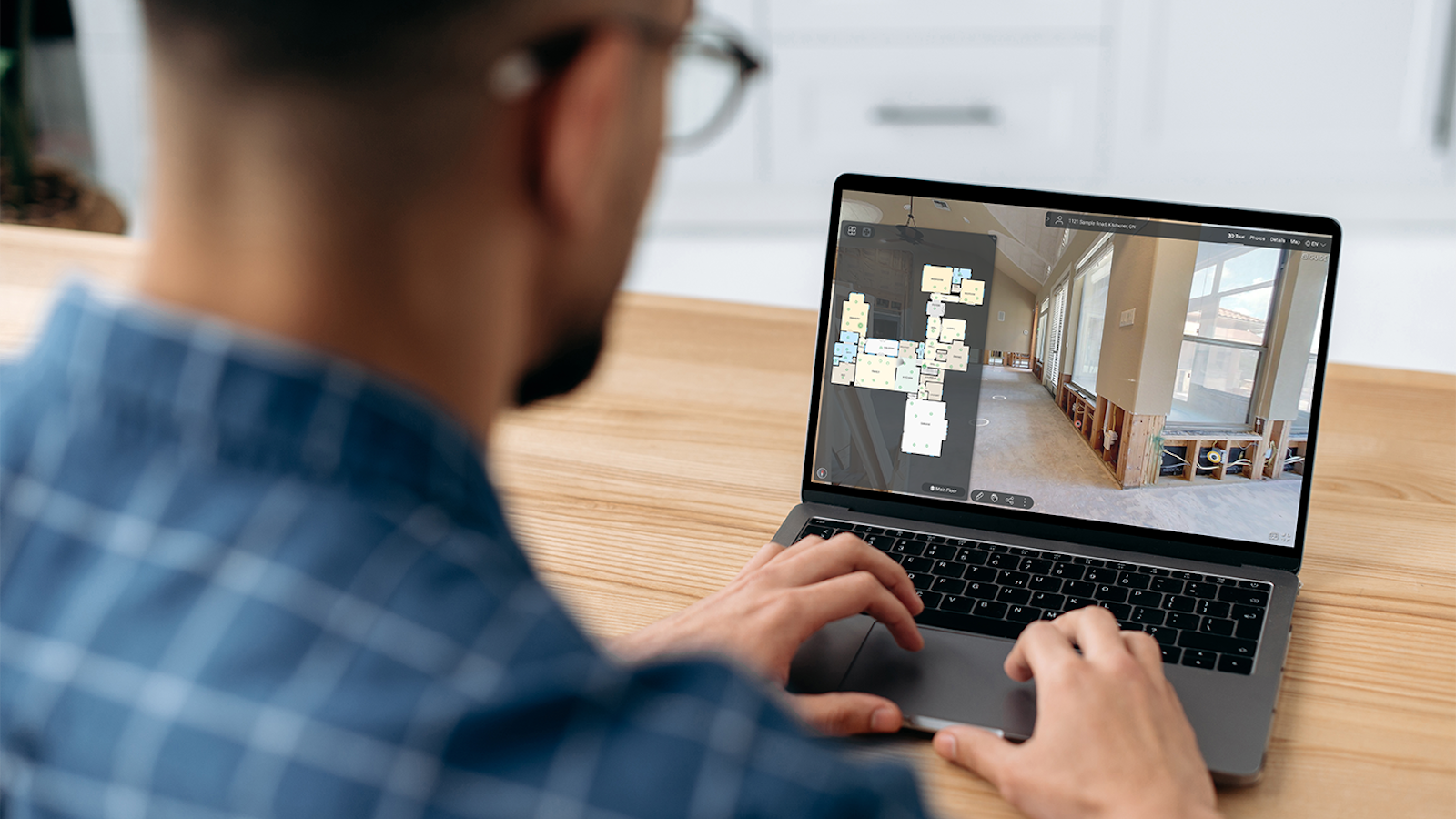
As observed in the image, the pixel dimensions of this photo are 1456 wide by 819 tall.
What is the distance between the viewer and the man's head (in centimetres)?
32

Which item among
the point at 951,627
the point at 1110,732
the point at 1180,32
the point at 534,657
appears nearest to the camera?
the point at 534,657

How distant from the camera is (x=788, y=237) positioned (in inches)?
97.5

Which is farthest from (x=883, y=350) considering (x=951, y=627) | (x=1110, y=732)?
(x=1110, y=732)

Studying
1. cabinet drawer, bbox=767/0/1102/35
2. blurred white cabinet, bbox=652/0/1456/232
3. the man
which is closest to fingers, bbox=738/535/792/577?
the man

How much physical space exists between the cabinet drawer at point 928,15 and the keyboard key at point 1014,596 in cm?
179

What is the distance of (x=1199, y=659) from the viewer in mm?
664

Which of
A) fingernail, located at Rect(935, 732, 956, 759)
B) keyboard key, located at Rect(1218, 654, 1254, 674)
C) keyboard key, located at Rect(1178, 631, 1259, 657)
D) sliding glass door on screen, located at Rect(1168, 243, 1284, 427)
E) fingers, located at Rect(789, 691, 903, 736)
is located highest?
sliding glass door on screen, located at Rect(1168, 243, 1284, 427)

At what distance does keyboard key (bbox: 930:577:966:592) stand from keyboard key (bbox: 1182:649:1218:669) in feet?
0.46

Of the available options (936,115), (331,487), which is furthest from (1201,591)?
(936,115)

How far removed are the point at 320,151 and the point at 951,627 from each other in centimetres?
50

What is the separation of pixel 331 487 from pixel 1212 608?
22.9 inches

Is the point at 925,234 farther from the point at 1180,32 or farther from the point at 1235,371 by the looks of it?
the point at 1180,32

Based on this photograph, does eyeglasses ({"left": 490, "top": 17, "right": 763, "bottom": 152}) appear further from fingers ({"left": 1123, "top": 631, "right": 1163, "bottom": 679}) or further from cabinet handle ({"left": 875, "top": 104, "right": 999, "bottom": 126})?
cabinet handle ({"left": 875, "top": 104, "right": 999, "bottom": 126})

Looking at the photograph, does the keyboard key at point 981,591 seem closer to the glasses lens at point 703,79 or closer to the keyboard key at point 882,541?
the keyboard key at point 882,541
